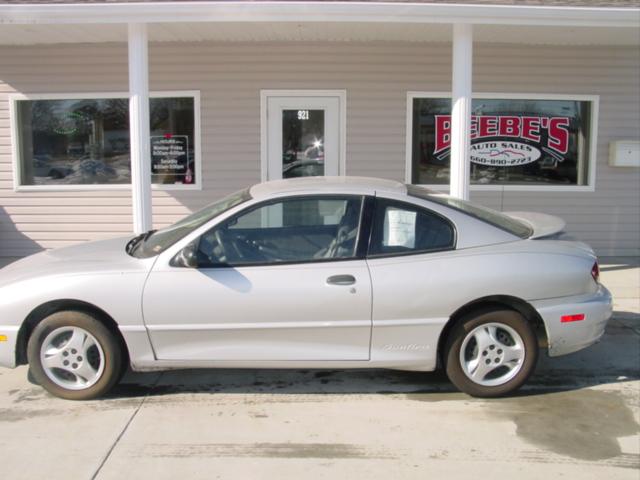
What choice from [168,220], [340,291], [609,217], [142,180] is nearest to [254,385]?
[340,291]

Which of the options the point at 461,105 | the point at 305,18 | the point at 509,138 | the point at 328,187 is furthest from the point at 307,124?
the point at 328,187

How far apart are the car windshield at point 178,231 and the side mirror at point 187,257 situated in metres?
0.15

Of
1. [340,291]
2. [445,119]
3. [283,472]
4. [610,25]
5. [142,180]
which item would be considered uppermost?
[610,25]

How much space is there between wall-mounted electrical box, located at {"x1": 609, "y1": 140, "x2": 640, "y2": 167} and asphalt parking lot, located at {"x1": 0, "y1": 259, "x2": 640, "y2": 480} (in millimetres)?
4794

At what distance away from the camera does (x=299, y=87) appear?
912 centimetres

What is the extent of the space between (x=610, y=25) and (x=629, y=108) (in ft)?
8.25

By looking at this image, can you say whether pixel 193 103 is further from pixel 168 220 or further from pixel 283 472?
pixel 283 472

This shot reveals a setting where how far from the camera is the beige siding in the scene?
9.09 m

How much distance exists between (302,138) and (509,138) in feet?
9.97

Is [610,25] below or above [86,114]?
above

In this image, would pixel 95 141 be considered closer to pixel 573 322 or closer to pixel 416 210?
pixel 416 210

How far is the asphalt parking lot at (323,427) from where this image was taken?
3.67 metres

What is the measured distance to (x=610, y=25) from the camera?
7277 millimetres

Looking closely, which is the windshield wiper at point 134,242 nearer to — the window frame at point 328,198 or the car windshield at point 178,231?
the car windshield at point 178,231
